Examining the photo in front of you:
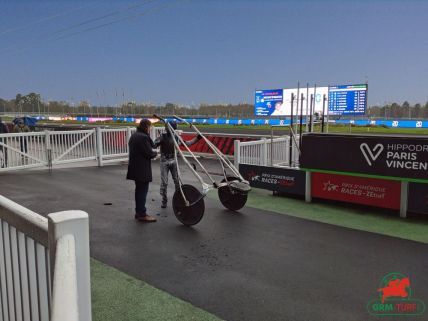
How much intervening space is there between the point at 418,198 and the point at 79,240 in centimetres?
701

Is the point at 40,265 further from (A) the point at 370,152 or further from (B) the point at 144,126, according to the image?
(A) the point at 370,152

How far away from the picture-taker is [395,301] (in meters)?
4.16

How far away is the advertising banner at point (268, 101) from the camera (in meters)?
23.8

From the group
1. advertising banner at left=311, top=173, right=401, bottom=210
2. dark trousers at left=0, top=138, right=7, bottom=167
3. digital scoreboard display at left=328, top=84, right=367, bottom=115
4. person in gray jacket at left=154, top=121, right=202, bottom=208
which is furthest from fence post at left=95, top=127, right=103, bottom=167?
digital scoreboard display at left=328, top=84, right=367, bottom=115

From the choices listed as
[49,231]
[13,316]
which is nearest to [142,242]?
[13,316]

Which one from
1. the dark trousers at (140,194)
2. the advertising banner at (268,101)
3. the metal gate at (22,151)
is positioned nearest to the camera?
the dark trousers at (140,194)

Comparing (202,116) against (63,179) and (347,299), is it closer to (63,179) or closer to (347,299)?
(63,179)

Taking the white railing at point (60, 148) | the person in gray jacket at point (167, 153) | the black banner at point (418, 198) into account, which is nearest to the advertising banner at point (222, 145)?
the white railing at point (60, 148)

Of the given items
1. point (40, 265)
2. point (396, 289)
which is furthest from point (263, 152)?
point (40, 265)

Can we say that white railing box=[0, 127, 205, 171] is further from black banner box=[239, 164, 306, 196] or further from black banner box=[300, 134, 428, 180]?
black banner box=[300, 134, 428, 180]

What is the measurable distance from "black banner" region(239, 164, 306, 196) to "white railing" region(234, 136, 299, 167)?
561 mm

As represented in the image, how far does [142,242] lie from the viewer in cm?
600

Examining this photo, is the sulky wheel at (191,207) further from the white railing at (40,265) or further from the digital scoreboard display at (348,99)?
the digital scoreboard display at (348,99)

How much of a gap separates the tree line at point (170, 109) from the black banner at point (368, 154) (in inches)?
615
